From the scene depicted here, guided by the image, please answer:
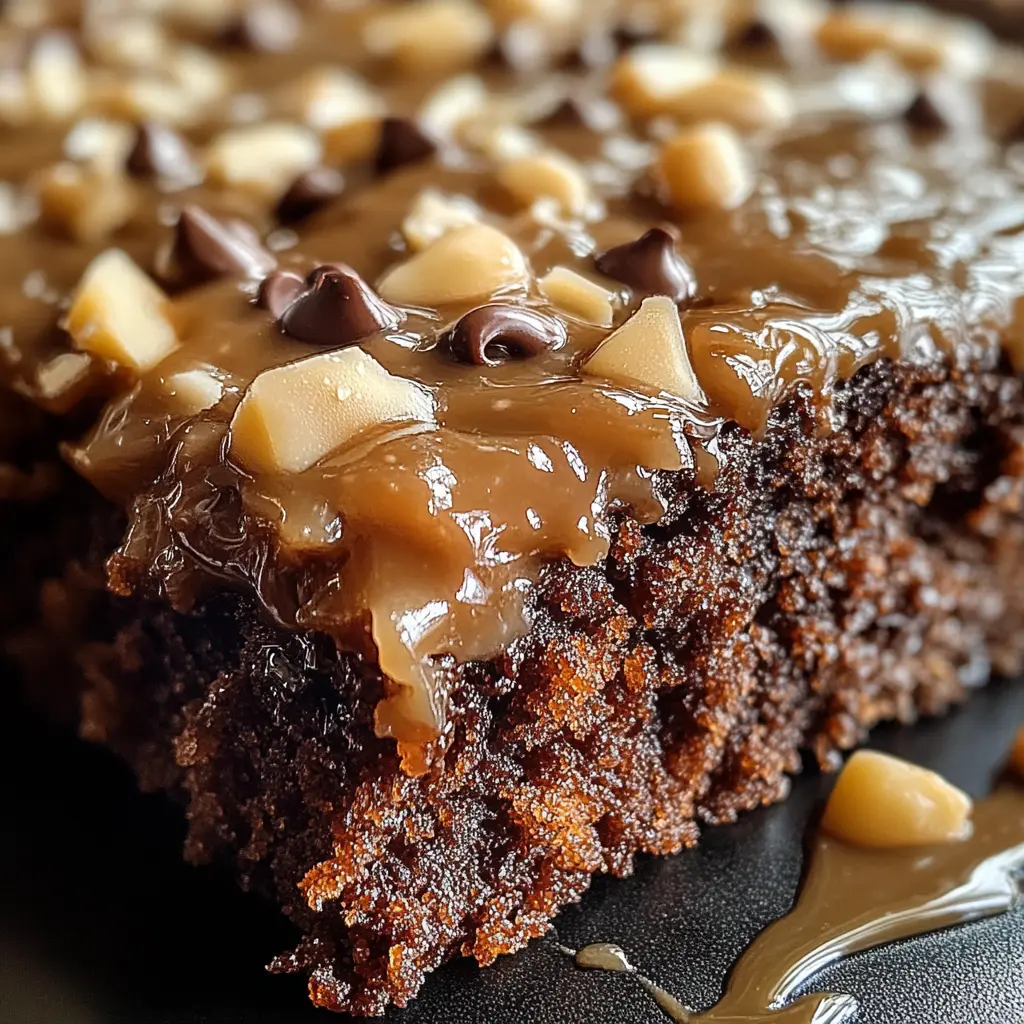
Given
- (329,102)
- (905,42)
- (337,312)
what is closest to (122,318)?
(337,312)

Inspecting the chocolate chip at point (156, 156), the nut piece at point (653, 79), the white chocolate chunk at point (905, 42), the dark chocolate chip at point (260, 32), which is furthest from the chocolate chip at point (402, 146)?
the white chocolate chunk at point (905, 42)

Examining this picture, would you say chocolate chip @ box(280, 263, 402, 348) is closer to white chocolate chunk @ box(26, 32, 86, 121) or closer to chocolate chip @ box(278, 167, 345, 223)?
chocolate chip @ box(278, 167, 345, 223)

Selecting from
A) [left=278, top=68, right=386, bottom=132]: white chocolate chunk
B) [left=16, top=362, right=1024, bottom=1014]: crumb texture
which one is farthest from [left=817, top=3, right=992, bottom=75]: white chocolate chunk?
[left=16, top=362, right=1024, bottom=1014]: crumb texture

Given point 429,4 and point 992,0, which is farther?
point 992,0

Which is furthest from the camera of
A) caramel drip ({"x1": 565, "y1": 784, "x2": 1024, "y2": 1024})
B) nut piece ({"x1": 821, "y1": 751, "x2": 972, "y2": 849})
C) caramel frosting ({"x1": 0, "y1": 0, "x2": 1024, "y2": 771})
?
nut piece ({"x1": 821, "y1": 751, "x2": 972, "y2": 849})

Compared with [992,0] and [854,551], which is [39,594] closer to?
[854,551]

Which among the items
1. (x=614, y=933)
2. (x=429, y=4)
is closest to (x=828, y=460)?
(x=614, y=933)

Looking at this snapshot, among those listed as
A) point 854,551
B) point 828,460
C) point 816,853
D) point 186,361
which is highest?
point 186,361

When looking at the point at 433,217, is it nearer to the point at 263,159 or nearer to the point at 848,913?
the point at 263,159
